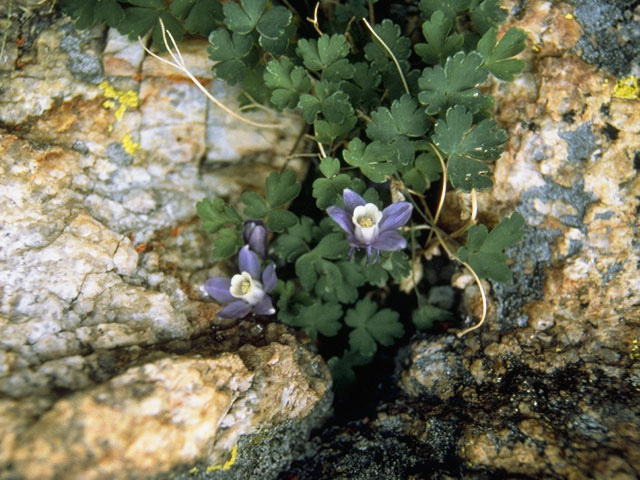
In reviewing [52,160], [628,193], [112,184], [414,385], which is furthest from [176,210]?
[628,193]

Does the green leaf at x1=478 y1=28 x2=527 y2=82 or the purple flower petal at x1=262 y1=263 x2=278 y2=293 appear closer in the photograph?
the green leaf at x1=478 y1=28 x2=527 y2=82

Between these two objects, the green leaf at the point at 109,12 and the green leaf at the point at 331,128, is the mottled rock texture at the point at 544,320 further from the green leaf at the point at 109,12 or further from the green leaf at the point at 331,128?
the green leaf at the point at 109,12

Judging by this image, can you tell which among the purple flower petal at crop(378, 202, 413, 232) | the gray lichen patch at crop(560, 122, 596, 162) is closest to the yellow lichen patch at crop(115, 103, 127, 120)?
the purple flower petal at crop(378, 202, 413, 232)

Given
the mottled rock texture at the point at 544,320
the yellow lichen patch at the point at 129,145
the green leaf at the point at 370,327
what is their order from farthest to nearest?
the green leaf at the point at 370,327
the yellow lichen patch at the point at 129,145
the mottled rock texture at the point at 544,320

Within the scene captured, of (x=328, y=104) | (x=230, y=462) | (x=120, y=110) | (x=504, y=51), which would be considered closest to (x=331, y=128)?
(x=328, y=104)

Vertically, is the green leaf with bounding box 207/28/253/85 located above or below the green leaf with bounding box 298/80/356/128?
above

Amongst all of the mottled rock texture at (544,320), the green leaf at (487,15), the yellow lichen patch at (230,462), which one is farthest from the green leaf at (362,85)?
the yellow lichen patch at (230,462)

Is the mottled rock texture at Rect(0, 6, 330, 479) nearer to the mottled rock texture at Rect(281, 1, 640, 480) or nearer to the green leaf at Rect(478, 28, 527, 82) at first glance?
the mottled rock texture at Rect(281, 1, 640, 480)
